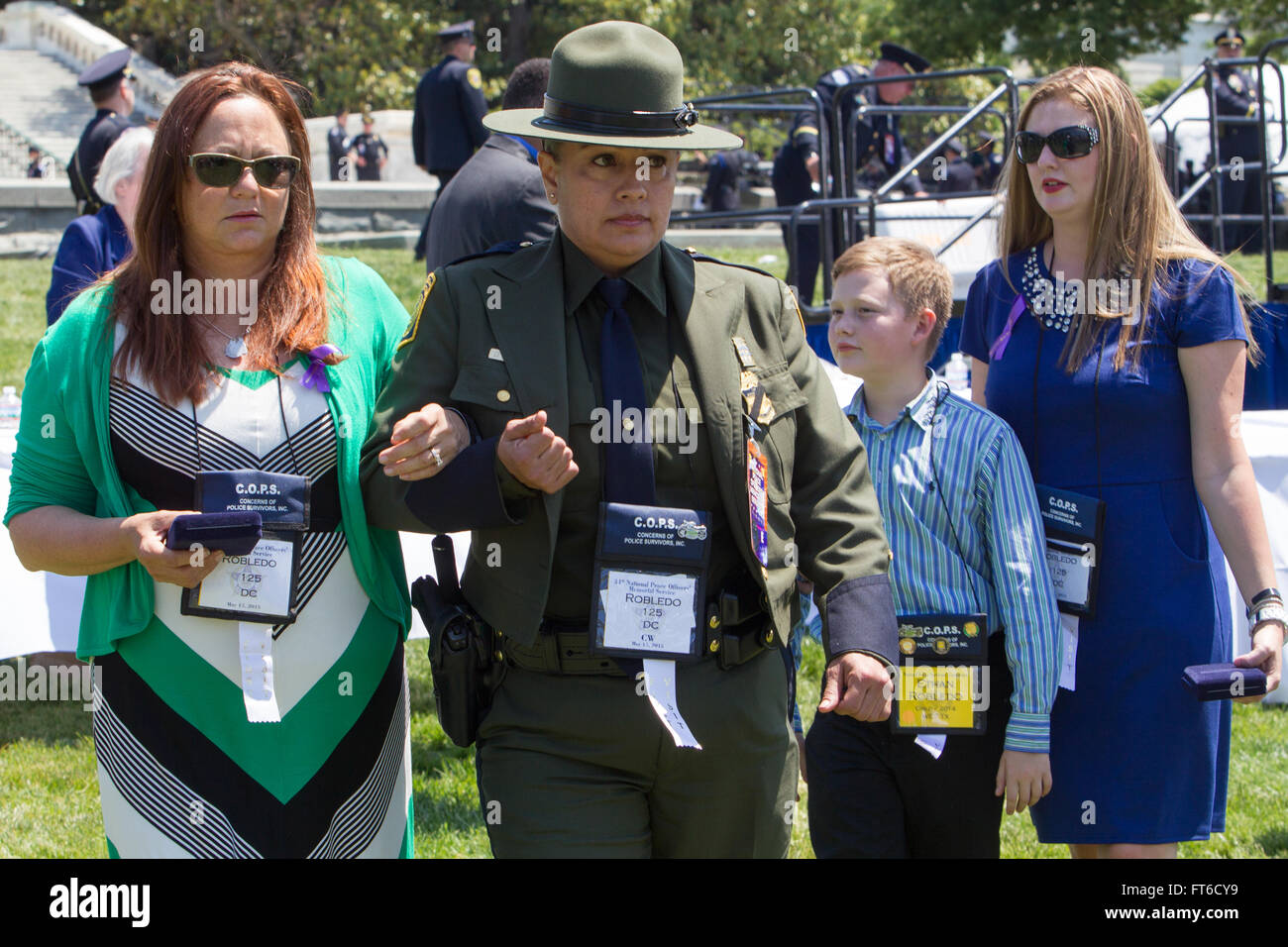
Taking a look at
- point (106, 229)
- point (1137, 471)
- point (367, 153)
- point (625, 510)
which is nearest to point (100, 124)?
point (106, 229)

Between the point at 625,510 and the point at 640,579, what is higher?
the point at 625,510

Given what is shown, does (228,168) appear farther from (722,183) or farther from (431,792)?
(722,183)

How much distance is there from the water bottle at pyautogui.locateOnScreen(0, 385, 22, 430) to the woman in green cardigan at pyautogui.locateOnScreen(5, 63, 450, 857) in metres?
2.79

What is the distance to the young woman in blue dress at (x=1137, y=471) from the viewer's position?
3.04m

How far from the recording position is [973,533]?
304 centimetres

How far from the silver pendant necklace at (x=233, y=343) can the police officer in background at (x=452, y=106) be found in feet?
24.0

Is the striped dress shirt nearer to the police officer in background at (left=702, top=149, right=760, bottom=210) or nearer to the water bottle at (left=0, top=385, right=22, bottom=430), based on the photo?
the water bottle at (left=0, top=385, right=22, bottom=430)

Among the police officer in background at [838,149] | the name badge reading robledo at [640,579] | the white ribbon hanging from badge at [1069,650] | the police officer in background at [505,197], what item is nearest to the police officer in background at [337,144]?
the police officer in background at [838,149]

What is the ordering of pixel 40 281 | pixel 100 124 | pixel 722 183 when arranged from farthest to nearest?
pixel 722 183 < pixel 40 281 < pixel 100 124

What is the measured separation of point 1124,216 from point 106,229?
387 centimetres

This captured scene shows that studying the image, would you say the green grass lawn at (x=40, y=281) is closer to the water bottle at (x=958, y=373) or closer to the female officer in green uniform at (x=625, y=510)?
the water bottle at (x=958, y=373)

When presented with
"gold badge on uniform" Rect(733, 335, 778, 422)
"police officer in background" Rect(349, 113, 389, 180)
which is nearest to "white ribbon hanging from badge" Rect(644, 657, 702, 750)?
"gold badge on uniform" Rect(733, 335, 778, 422)

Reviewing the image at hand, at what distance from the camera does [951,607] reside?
303 centimetres

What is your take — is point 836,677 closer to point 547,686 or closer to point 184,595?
point 547,686
